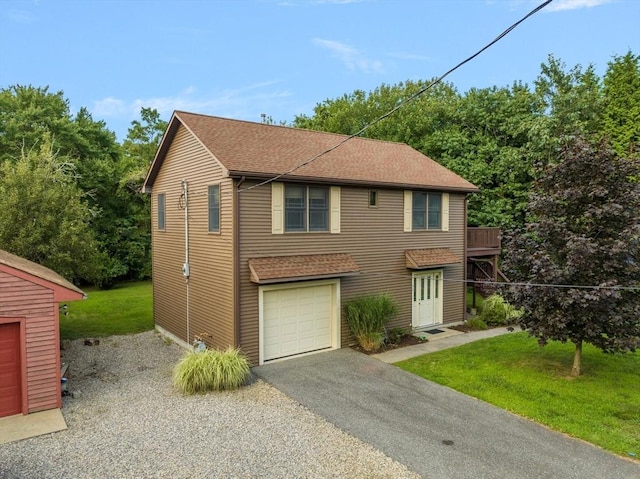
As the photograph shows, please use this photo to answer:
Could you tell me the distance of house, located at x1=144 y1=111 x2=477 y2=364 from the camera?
10180 millimetres

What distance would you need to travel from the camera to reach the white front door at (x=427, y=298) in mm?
14016

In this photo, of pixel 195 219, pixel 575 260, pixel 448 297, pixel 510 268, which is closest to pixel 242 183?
pixel 195 219

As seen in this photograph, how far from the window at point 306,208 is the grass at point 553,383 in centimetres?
447

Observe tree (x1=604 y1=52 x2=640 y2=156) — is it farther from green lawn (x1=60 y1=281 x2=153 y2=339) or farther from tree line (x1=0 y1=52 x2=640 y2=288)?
green lawn (x1=60 y1=281 x2=153 y2=339)

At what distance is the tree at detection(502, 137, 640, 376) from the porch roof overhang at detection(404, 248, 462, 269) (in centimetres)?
375

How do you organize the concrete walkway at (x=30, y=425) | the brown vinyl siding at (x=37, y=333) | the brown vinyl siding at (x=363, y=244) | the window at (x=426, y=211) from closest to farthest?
the concrete walkway at (x=30, y=425)
the brown vinyl siding at (x=37, y=333)
the brown vinyl siding at (x=363, y=244)
the window at (x=426, y=211)

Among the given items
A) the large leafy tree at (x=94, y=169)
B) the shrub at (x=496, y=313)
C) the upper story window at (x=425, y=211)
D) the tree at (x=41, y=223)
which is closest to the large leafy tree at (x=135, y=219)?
the large leafy tree at (x=94, y=169)

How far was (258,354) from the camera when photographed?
33.9ft

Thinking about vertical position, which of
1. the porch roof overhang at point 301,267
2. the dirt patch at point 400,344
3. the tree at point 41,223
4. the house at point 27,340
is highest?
the tree at point 41,223

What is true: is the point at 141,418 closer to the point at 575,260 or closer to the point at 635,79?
the point at 575,260

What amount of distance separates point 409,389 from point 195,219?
7.48 metres

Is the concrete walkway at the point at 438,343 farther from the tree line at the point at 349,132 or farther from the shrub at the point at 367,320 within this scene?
the tree line at the point at 349,132

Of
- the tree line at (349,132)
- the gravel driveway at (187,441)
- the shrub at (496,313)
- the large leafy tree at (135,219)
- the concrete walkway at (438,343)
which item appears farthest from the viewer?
the large leafy tree at (135,219)

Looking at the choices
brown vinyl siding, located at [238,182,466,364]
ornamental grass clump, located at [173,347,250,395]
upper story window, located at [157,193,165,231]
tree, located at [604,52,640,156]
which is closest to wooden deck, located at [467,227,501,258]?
brown vinyl siding, located at [238,182,466,364]
